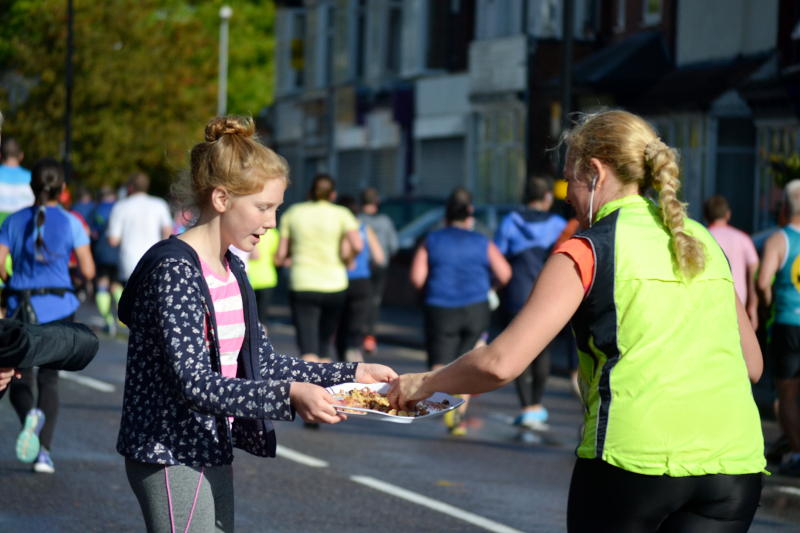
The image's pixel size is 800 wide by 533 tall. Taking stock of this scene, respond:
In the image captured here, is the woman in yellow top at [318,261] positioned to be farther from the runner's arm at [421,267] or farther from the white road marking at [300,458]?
the white road marking at [300,458]

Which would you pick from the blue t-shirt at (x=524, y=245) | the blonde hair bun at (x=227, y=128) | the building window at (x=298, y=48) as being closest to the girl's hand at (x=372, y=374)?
the blonde hair bun at (x=227, y=128)

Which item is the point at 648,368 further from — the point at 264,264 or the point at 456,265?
the point at 264,264

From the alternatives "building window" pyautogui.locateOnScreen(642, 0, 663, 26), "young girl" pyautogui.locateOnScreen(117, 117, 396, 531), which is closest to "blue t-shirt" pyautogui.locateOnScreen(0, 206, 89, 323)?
"young girl" pyautogui.locateOnScreen(117, 117, 396, 531)

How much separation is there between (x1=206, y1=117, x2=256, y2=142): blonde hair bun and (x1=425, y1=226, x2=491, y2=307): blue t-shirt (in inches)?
288

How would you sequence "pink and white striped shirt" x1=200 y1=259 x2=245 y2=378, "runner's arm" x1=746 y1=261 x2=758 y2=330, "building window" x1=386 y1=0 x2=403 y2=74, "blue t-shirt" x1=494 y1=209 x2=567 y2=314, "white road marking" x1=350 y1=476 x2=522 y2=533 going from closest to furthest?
"pink and white striped shirt" x1=200 y1=259 x2=245 y2=378 → "white road marking" x1=350 y1=476 x2=522 y2=533 → "runner's arm" x1=746 y1=261 x2=758 y2=330 → "blue t-shirt" x1=494 y1=209 x2=567 y2=314 → "building window" x1=386 y1=0 x2=403 y2=74

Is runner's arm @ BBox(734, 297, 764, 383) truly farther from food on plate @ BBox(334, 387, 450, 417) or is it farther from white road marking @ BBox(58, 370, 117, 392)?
white road marking @ BBox(58, 370, 117, 392)

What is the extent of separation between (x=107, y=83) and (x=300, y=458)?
35.8 m

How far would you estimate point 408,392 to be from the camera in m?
4.12

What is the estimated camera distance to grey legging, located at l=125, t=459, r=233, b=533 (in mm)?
4039

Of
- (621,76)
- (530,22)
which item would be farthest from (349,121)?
(621,76)

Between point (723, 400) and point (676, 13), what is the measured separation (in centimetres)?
2541

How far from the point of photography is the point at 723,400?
149 inches

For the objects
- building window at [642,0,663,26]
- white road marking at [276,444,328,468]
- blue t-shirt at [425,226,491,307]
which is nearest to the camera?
white road marking at [276,444,328,468]

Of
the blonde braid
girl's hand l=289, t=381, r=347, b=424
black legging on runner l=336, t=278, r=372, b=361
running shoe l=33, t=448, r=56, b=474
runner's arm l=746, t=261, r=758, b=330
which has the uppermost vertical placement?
the blonde braid
